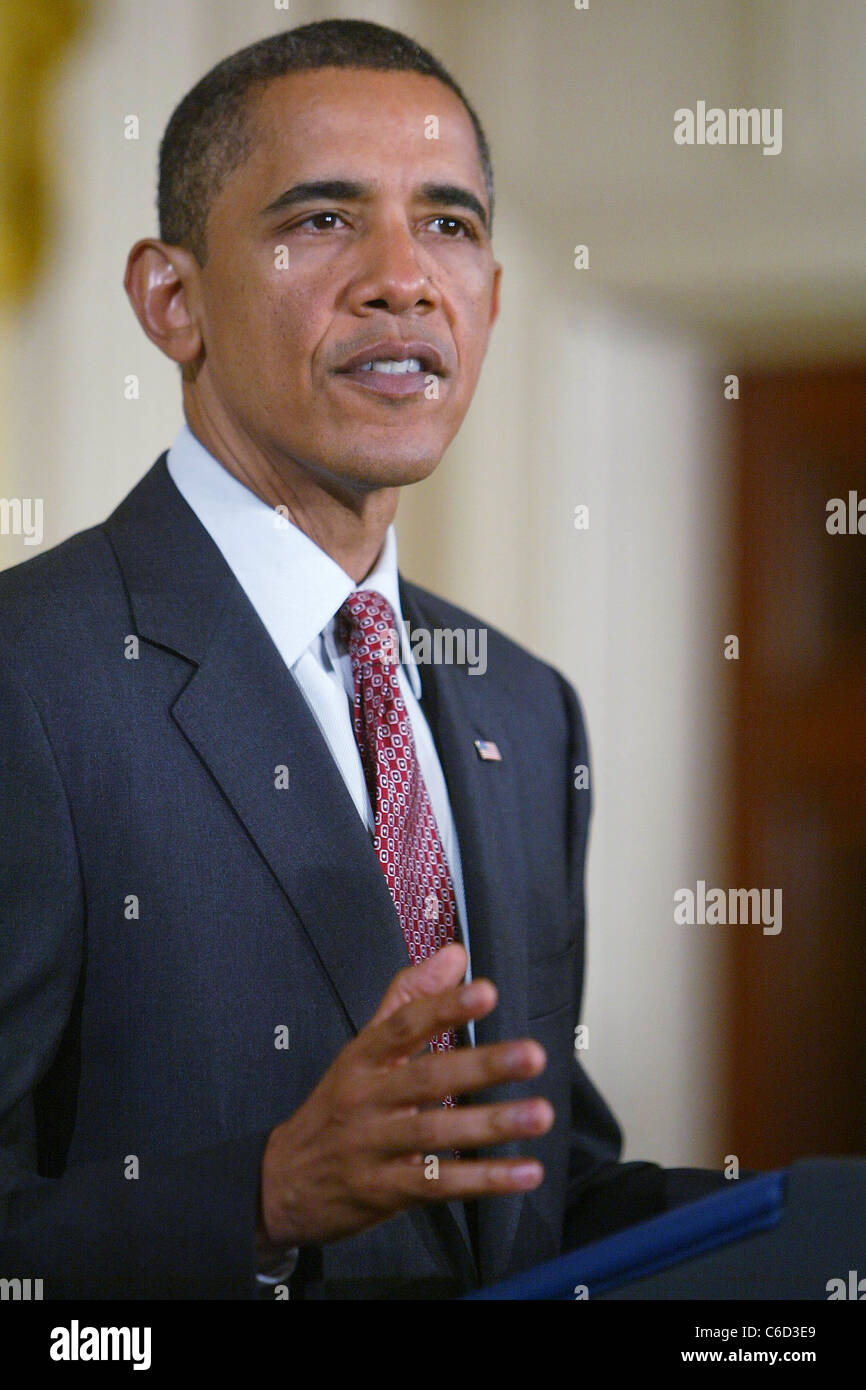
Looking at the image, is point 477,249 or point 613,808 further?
point 613,808

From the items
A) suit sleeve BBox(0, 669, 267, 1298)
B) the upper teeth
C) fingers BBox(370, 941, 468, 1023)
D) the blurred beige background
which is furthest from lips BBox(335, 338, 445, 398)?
the blurred beige background

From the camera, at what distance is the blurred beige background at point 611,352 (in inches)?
81.0

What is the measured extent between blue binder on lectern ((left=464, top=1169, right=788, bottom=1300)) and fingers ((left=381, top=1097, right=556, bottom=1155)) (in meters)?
0.06

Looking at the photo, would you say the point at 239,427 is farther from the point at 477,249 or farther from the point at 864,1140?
the point at 864,1140

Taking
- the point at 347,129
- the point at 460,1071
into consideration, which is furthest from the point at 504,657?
the point at 460,1071

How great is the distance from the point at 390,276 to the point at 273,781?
374 mm

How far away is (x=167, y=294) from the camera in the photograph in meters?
1.16

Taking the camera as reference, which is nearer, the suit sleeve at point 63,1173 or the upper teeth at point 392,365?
the suit sleeve at point 63,1173

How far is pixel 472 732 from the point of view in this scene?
1222 millimetres

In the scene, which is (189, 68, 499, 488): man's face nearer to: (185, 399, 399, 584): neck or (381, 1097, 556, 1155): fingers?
(185, 399, 399, 584): neck

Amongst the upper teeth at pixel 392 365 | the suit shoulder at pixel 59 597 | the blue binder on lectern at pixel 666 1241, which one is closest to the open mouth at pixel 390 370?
the upper teeth at pixel 392 365

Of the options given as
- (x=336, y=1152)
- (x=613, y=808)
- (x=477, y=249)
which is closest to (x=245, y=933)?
(x=336, y=1152)

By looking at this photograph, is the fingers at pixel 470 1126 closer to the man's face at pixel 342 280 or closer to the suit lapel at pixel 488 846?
the suit lapel at pixel 488 846
